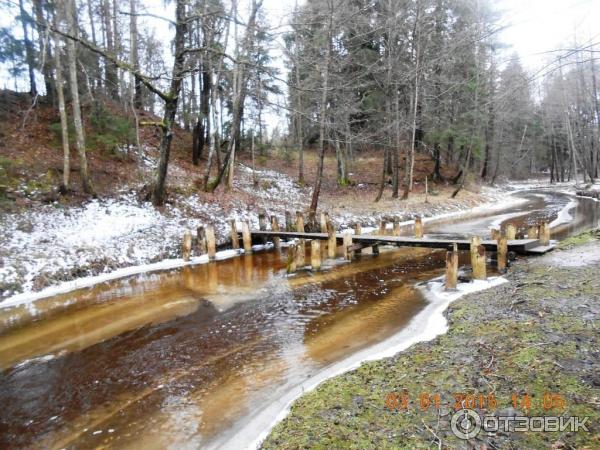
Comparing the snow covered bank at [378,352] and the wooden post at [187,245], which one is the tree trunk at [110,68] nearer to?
the wooden post at [187,245]

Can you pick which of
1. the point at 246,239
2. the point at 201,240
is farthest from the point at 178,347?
the point at 246,239

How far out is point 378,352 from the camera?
5750 mm

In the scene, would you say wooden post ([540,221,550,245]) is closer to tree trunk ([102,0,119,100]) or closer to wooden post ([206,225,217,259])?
wooden post ([206,225,217,259])

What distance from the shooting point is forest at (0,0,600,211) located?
12.7 m

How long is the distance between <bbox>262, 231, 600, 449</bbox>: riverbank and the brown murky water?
3.39 ft

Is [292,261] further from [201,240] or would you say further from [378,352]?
[378,352]

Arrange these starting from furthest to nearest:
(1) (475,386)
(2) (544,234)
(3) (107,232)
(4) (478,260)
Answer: (3) (107,232)
(2) (544,234)
(4) (478,260)
(1) (475,386)

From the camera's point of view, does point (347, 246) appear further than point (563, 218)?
No

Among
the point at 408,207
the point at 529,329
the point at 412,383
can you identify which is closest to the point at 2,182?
the point at 412,383

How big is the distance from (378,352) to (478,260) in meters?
5.06

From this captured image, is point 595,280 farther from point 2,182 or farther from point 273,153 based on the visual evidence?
point 273,153

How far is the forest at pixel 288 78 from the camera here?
1267 centimetres

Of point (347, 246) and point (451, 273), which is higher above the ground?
point (347, 246)

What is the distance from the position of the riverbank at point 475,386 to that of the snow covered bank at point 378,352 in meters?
0.30
